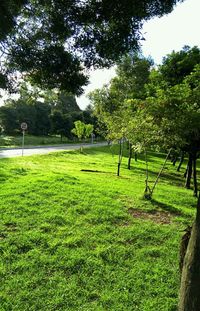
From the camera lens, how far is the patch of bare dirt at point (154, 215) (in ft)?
27.8

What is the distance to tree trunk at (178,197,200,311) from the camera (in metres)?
3.61

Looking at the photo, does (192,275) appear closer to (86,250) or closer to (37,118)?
(86,250)

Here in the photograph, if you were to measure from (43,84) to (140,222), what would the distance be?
4331 millimetres

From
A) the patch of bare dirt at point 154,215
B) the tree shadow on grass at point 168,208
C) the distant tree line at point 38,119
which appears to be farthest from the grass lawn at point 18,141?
the patch of bare dirt at point 154,215

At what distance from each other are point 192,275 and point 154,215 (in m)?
5.29

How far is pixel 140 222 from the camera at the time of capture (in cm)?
805

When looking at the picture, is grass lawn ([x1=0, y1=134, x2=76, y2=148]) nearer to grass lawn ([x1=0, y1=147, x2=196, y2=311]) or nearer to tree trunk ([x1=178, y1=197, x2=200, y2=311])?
grass lawn ([x1=0, y1=147, x2=196, y2=311])

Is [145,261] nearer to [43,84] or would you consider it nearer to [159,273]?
[159,273]

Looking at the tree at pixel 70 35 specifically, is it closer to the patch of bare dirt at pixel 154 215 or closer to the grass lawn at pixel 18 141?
the patch of bare dirt at pixel 154 215

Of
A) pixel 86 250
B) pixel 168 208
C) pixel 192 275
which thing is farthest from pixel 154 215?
pixel 192 275

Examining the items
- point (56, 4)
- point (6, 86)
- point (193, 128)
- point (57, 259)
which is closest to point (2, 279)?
point (57, 259)

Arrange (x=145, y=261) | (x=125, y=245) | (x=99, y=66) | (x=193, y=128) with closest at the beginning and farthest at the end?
(x=99, y=66), (x=145, y=261), (x=125, y=245), (x=193, y=128)

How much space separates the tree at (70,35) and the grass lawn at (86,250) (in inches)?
120

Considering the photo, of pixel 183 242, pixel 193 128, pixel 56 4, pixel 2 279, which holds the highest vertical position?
pixel 56 4
